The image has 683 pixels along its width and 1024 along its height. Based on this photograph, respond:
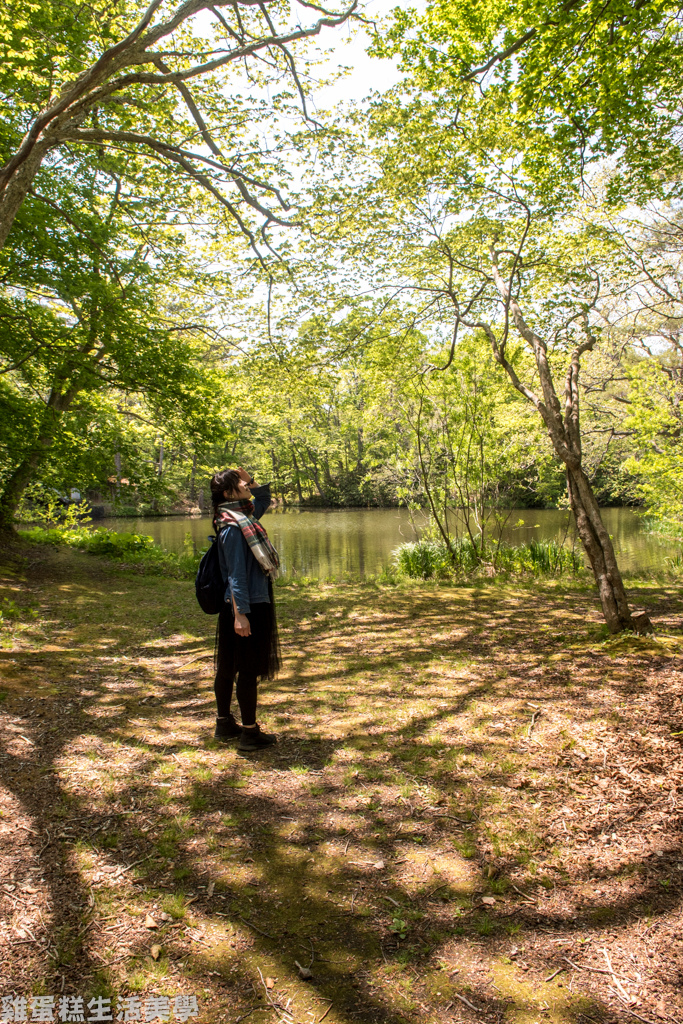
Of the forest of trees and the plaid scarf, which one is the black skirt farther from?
the forest of trees

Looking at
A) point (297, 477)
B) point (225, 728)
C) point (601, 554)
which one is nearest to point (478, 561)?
point (601, 554)

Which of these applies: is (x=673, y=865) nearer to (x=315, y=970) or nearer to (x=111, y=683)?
(x=315, y=970)

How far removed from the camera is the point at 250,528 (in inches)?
123

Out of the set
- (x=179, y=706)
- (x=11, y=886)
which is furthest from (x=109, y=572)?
(x=11, y=886)

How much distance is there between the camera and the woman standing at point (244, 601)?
3096 mm

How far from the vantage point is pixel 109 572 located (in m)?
9.77

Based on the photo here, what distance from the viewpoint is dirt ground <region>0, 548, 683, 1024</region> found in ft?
5.74

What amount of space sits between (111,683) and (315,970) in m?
3.16

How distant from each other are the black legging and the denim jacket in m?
0.24

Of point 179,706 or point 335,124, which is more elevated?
point 335,124

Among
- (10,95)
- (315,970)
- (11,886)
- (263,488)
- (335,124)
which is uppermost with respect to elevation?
(10,95)

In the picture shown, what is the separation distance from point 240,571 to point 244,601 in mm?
171

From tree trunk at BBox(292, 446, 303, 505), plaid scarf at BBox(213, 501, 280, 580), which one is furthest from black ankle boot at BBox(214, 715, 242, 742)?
tree trunk at BBox(292, 446, 303, 505)

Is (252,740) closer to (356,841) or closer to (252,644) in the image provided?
(252,644)
